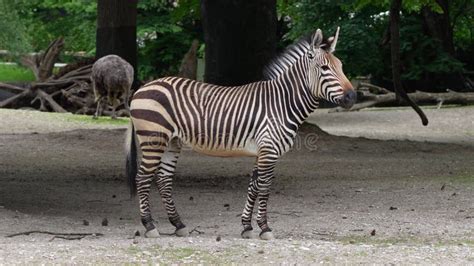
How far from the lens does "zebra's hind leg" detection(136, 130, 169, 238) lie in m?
9.09

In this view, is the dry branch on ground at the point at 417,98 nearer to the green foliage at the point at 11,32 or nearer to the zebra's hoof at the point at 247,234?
the green foliage at the point at 11,32

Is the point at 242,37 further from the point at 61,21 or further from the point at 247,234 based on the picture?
the point at 61,21

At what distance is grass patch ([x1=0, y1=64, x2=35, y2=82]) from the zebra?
3629 centimetres

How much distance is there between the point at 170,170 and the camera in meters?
9.38

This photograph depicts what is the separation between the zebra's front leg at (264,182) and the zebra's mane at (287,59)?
2.88ft

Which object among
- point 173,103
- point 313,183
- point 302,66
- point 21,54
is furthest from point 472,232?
point 21,54

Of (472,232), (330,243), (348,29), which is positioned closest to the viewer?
(330,243)

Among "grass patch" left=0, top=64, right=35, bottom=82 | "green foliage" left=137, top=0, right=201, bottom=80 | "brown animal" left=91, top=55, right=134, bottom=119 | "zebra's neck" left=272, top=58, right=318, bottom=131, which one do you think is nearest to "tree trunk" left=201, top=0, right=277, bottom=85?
"brown animal" left=91, top=55, right=134, bottom=119

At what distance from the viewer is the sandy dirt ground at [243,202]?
8508mm

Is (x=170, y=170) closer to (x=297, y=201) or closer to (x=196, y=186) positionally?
(x=297, y=201)

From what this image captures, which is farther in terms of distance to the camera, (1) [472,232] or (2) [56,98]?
(2) [56,98]

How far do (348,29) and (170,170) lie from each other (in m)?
23.6

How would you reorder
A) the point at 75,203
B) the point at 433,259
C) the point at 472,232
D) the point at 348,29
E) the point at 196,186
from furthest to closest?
the point at 348,29, the point at 196,186, the point at 75,203, the point at 472,232, the point at 433,259

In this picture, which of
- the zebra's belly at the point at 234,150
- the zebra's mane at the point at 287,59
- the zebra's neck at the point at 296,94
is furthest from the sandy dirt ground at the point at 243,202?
the zebra's mane at the point at 287,59
